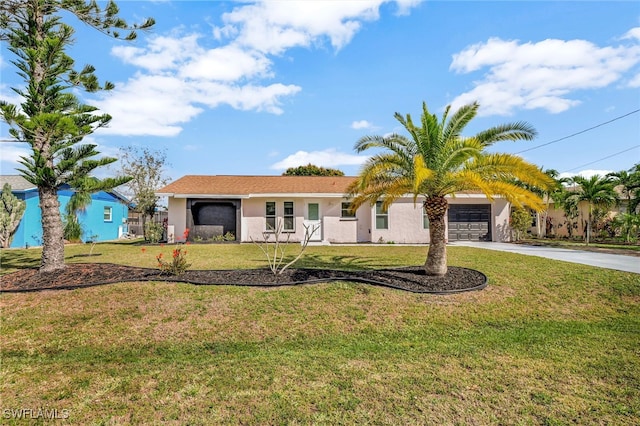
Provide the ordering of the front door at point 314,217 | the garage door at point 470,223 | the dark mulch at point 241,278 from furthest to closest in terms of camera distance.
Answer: the garage door at point 470,223
the front door at point 314,217
the dark mulch at point 241,278

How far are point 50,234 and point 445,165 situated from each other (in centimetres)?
1114

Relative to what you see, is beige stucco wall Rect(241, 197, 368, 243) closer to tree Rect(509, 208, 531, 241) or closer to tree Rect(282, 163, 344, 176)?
tree Rect(509, 208, 531, 241)

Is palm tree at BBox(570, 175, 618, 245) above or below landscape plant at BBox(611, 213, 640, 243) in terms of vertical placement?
above

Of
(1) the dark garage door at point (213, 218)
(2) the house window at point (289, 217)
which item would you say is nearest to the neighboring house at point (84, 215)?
(1) the dark garage door at point (213, 218)

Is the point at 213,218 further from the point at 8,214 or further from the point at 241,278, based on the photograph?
the point at 241,278

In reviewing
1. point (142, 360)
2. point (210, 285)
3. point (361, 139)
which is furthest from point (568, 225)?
point (142, 360)

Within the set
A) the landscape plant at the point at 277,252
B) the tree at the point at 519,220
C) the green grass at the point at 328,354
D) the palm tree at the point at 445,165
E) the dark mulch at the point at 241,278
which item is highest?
the palm tree at the point at 445,165

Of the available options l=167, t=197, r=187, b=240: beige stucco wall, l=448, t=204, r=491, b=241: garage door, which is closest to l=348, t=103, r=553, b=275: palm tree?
l=448, t=204, r=491, b=241: garage door

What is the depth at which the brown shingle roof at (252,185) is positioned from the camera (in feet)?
62.5

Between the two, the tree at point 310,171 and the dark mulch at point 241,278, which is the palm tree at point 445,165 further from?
the tree at point 310,171

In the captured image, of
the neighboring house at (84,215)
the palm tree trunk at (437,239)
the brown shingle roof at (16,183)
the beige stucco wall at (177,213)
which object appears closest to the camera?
the palm tree trunk at (437,239)

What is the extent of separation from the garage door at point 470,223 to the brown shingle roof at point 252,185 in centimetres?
709

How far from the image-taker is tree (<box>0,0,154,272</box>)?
8.91m

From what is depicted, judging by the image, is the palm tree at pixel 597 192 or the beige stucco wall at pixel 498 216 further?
the palm tree at pixel 597 192
